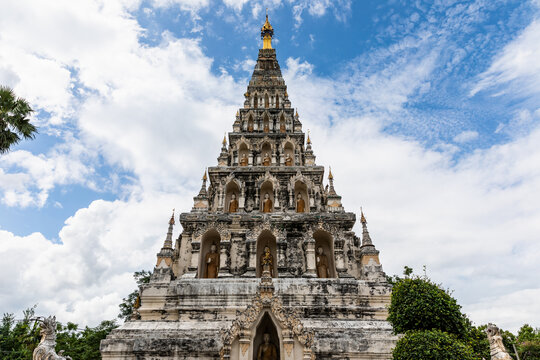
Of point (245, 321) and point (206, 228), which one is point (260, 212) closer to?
point (206, 228)

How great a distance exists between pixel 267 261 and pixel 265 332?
584 centimetres

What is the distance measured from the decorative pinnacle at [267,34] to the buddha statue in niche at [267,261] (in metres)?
20.3

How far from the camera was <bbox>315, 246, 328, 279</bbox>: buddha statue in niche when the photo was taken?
56.6 ft

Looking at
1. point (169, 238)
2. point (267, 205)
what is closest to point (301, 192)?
point (267, 205)

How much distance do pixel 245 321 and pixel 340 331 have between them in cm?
447

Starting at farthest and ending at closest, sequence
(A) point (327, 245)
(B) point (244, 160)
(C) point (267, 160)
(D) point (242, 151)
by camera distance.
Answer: (D) point (242, 151), (B) point (244, 160), (C) point (267, 160), (A) point (327, 245)

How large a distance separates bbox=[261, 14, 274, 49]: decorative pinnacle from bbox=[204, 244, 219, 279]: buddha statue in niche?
20410 millimetres

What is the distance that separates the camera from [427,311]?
1080cm

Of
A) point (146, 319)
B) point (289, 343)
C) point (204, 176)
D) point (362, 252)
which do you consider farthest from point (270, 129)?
point (289, 343)

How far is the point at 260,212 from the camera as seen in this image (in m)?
19.4

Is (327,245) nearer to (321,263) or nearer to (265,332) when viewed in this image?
(321,263)

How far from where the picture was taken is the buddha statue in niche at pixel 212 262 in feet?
57.1

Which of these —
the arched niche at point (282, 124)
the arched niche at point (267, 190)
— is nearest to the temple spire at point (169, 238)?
the arched niche at point (267, 190)

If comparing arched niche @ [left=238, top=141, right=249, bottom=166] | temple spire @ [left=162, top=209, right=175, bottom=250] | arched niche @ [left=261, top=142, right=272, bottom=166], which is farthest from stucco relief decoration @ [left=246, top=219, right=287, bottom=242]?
arched niche @ [left=261, top=142, right=272, bottom=166]
